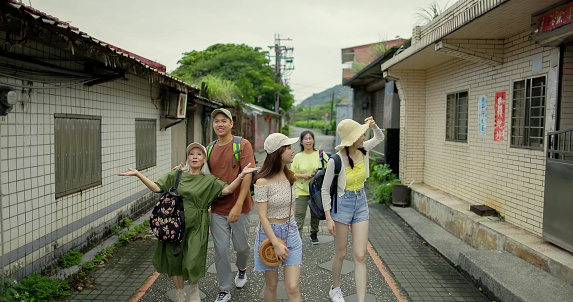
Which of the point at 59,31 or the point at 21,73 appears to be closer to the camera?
the point at 59,31

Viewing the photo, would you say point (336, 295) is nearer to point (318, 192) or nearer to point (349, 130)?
point (318, 192)

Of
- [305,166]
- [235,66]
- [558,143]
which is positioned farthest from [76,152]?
[235,66]

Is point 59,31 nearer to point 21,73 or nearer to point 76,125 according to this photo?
point 21,73

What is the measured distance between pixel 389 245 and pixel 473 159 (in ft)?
7.80

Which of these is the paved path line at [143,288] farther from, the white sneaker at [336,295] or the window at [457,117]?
the window at [457,117]

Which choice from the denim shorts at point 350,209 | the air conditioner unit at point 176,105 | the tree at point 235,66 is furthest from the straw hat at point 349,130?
the tree at point 235,66

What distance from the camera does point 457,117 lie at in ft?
26.7

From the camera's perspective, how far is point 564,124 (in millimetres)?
4961

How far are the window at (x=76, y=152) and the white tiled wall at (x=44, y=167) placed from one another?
4.0 inches

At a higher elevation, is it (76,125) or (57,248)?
(76,125)

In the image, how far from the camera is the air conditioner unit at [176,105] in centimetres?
895

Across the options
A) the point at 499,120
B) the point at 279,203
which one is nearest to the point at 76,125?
the point at 279,203

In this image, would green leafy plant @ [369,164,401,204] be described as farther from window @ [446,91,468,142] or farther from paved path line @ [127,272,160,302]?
paved path line @ [127,272,160,302]

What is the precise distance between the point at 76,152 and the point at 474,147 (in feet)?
21.7
